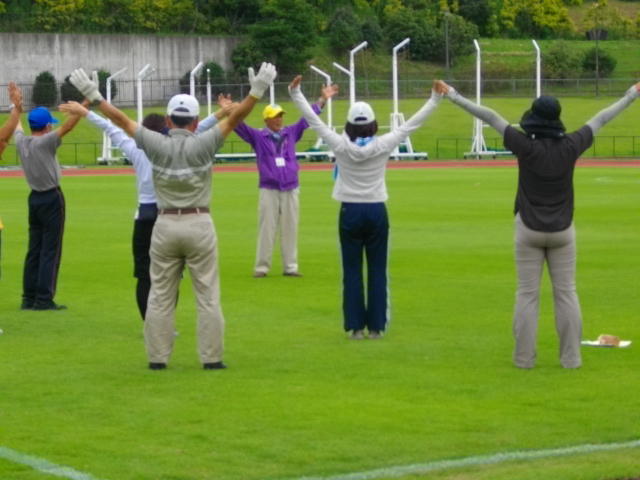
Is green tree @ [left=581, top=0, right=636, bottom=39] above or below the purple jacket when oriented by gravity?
above

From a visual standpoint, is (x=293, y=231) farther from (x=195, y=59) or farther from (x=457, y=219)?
(x=195, y=59)

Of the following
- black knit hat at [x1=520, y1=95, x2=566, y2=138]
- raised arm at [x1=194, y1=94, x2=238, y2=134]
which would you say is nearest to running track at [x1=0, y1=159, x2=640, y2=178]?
raised arm at [x1=194, y1=94, x2=238, y2=134]

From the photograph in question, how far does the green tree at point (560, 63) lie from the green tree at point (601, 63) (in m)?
0.91

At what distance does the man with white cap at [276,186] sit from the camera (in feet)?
53.0

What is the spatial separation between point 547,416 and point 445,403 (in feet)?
2.52

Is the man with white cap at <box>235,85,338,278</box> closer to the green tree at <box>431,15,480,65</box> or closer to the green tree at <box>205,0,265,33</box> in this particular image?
the green tree at <box>431,15,480,65</box>

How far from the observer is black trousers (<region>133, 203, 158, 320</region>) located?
444 inches

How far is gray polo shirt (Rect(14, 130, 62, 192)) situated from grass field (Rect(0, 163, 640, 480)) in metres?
1.41

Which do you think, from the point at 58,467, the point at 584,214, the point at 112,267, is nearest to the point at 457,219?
the point at 584,214

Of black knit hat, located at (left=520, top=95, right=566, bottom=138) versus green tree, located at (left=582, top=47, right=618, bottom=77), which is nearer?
black knit hat, located at (left=520, top=95, right=566, bottom=138)

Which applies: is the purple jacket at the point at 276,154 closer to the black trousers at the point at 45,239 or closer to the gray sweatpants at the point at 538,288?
the black trousers at the point at 45,239

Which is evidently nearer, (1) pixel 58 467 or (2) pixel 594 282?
(1) pixel 58 467

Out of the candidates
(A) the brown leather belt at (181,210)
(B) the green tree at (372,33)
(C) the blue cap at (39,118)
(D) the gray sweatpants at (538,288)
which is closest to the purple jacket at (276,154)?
(C) the blue cap at (39,118)

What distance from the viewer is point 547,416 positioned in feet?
27.4
